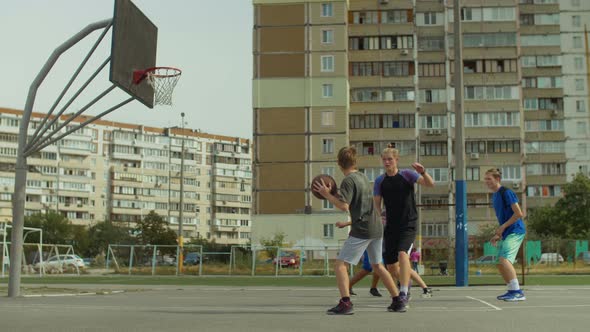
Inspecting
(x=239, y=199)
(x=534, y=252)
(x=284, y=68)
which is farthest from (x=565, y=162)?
(x=239, y=199)

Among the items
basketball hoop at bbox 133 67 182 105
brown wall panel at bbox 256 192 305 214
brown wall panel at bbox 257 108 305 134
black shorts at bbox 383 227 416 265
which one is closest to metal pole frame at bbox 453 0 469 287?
basketball hoop at bbox 133 67 182 105

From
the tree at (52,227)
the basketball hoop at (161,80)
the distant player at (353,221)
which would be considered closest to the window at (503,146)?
the tree at (52,227)

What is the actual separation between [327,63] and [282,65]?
425cm

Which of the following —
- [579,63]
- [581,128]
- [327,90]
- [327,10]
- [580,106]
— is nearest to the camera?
[327,90]

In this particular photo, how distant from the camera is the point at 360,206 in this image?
383 inches

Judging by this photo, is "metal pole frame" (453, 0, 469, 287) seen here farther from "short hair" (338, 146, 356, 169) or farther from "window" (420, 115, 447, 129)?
"window" (420, 115, 447, 129)

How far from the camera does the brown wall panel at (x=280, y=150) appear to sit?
7781cm

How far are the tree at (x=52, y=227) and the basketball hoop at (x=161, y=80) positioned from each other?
88.5 meters

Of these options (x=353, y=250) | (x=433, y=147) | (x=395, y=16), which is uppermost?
(x=395, y=16)

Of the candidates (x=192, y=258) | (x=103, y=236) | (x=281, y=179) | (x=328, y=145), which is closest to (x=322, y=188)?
(x=192, y=258)

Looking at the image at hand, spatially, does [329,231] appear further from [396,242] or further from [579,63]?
[396,242]

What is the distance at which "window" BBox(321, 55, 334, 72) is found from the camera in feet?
260

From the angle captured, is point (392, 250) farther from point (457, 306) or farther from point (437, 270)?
point (437, 270)

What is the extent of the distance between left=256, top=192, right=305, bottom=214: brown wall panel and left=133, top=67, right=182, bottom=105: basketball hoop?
192 feet
